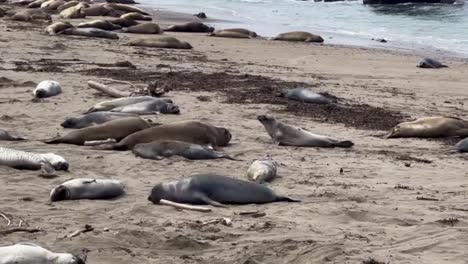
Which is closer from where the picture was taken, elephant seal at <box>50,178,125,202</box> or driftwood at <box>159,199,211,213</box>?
driftwood at <box>159,199,211,213</box>

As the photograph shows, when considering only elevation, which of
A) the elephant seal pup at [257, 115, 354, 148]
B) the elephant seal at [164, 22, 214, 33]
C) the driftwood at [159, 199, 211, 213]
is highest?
the driftwood at [159, 199, 211, 213]

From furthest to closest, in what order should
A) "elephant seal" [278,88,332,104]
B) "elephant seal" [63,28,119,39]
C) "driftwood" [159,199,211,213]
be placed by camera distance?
1. "elephant seal" [63,28,119,39]
2. "elephant seal" [278,88,332,104]
3. "driftwood" [159,199,211,213]

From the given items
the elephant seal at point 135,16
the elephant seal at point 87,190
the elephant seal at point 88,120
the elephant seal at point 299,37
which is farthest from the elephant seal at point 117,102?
the elephant seal at point 135,16

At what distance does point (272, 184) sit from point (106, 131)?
2.00m

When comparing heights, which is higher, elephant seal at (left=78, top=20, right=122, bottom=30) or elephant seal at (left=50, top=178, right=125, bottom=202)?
elephant seal at (left=50, top=178, right=125, bottom=202)

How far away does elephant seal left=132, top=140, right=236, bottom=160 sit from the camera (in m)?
6.95

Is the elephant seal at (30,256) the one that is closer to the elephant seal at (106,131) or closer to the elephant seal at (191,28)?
the elephant seal at (106,131)

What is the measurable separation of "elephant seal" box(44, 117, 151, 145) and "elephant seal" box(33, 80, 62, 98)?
89.3 inches

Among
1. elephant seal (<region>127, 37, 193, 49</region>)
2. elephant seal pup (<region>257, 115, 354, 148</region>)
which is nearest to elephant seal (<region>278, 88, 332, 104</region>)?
elephant seal pup (<region>257, 115, 354, 148</region>)

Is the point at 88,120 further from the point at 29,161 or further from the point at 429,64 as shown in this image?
the point at 429,64

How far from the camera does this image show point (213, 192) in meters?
5.65

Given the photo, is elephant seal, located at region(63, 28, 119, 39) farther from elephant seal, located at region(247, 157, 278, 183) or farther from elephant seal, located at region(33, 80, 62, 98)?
elephant seal, located at region(247, 157, 278, 183)

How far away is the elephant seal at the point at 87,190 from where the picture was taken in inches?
216

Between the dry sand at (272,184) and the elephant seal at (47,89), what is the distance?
0.42 ft
